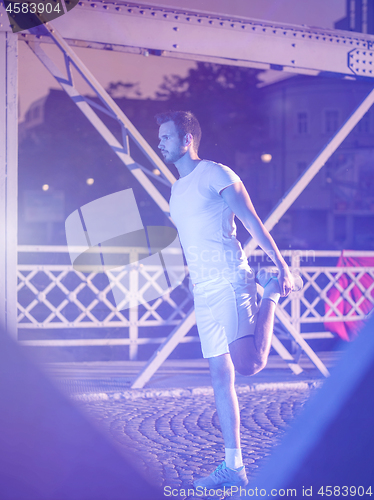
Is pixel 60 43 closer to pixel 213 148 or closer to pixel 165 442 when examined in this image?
pixel 165 442

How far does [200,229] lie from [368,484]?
148cm

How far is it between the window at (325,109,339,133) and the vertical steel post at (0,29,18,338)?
44.2m

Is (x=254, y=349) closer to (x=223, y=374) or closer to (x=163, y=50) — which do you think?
(x=223, y=374)

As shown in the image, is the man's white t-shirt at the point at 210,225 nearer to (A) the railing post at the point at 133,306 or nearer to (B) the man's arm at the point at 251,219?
A: (B) the man's arm at the point at 251,219

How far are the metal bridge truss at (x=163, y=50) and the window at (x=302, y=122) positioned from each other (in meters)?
42.1

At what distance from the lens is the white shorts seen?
2.74m

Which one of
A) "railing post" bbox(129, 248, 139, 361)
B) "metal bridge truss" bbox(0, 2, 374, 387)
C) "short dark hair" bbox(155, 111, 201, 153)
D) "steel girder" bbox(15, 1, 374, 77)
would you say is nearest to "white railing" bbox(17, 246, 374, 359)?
"railing post" bbox(129, 248, 139, 361)

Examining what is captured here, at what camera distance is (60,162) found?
1192 inches

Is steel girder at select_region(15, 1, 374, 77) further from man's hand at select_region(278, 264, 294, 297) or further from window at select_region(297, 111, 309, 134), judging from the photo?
window at select_region(297, 111, 309, 134)

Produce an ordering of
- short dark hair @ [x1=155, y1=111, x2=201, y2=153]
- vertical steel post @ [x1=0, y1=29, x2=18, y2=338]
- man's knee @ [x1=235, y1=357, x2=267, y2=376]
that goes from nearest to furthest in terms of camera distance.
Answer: man's knee @ [x1=235, y1=357, x2=267, y2=376], short dark hair @ [x1=155, y1=111, x2=201, y2=153], vertical steel post @ [x1=0, y1=29, x2=18, y2=338]

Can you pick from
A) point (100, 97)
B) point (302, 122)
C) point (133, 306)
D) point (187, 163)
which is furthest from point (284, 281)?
point (302, 122)

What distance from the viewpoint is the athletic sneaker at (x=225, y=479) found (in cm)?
271

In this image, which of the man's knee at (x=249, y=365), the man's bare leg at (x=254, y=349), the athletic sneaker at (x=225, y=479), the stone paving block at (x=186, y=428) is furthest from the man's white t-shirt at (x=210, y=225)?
the athletic sneaker at (x=225, y=479)

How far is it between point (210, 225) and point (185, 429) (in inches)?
79.4
